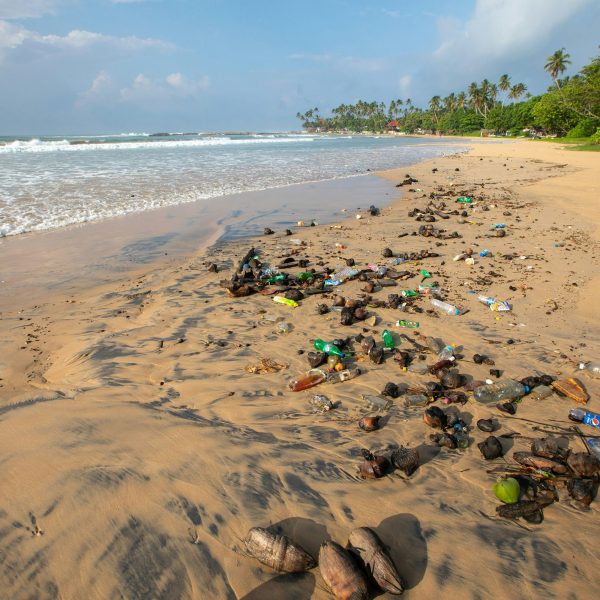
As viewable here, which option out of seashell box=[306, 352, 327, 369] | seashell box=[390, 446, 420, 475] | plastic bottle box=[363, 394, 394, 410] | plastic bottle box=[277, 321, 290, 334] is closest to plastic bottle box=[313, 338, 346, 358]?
seashell box=[306, 352, 327, 369]

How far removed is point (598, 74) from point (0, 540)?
181 ft

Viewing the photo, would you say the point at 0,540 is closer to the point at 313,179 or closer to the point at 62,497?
the point at 62,497

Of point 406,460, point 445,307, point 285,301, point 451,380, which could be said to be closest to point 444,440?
point 406,460

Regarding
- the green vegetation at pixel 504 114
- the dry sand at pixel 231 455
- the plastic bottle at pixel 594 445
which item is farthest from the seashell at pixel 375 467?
the green vegetation at pixel 504 114

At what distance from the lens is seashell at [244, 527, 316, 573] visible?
6.93 feet

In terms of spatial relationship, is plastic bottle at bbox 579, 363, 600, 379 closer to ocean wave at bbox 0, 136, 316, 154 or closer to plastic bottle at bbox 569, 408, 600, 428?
plastic bottle at bbox 569, 408, 600, 428

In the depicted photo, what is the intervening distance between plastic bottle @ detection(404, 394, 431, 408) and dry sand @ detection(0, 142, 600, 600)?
0.15 m

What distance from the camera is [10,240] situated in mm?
8844

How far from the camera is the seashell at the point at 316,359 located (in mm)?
4191

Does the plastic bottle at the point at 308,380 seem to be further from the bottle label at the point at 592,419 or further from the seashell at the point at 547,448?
the bottle label at the point at 592,419

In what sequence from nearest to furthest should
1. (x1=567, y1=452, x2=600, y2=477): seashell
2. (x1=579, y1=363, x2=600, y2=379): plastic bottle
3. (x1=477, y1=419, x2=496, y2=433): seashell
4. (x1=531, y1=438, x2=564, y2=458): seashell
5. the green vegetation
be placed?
(x1=567, y1=452, x2=600, y2=477): seashell < (x1=531, y1=438, x2=564, y2=458): seashell < (x1=477, y1=419, x2=496, y2=433): seashell < (x1=579, y1=363, x2=600, y2=379): plastic bottle < the green vegetation

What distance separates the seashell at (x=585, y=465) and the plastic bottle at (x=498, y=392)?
866 mm

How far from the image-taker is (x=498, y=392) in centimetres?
370

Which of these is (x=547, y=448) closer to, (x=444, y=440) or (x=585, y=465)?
(x=585, y=465)
